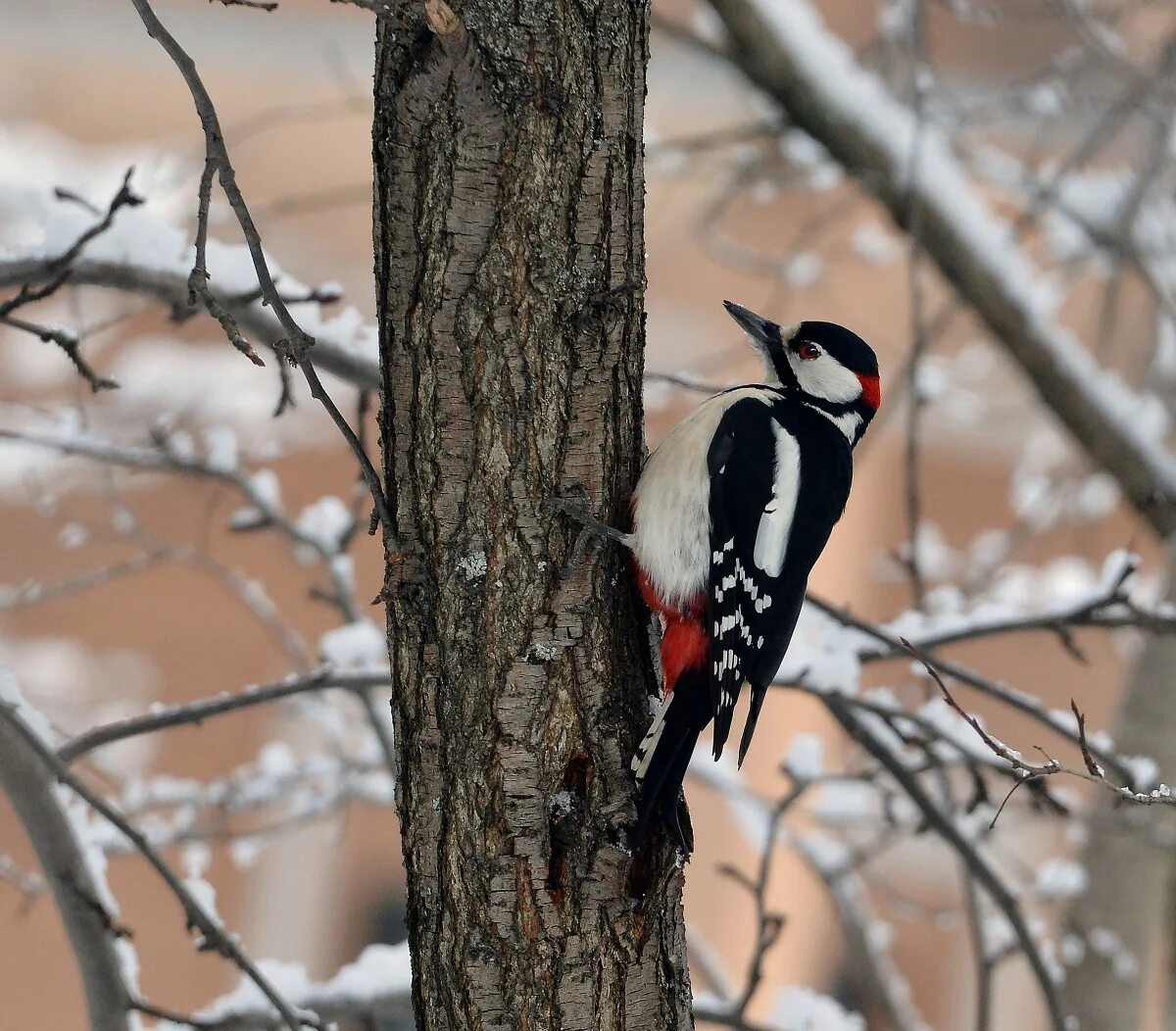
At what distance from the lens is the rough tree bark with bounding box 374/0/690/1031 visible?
1.70 m

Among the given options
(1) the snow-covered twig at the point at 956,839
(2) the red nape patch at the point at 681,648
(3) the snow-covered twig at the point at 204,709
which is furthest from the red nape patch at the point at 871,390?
(3) the snow-covered twig at the point at 204,709

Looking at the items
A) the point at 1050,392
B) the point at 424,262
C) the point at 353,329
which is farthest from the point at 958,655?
the point at 424,262

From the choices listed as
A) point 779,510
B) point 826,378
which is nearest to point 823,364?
point 826,378

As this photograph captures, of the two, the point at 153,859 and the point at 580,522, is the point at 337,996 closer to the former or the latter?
the point at 153,859

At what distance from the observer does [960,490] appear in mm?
8969

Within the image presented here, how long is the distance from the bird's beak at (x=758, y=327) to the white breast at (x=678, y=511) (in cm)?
30

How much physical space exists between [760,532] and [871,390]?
64 cm

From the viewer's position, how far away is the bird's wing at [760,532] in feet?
7.33

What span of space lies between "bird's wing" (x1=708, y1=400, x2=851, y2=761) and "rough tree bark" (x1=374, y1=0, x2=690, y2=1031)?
0.46 metres

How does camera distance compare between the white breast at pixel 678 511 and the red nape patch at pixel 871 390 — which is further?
the red nape patch at pixel 871 390

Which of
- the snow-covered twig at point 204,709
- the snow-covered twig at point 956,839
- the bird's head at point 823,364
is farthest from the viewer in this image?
the bird's head at point 823,364

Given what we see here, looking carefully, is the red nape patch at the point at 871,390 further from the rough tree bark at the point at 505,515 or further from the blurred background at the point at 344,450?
the blurred background at the point at 344,450

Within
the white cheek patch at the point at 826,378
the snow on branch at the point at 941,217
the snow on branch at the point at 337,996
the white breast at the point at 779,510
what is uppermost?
the snow on branch at the point at 941,217

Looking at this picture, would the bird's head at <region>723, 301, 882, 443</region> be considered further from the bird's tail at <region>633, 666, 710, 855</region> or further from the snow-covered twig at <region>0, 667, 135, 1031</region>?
the snow-covered twig at <region>0, 667, 135, 1031</region>
